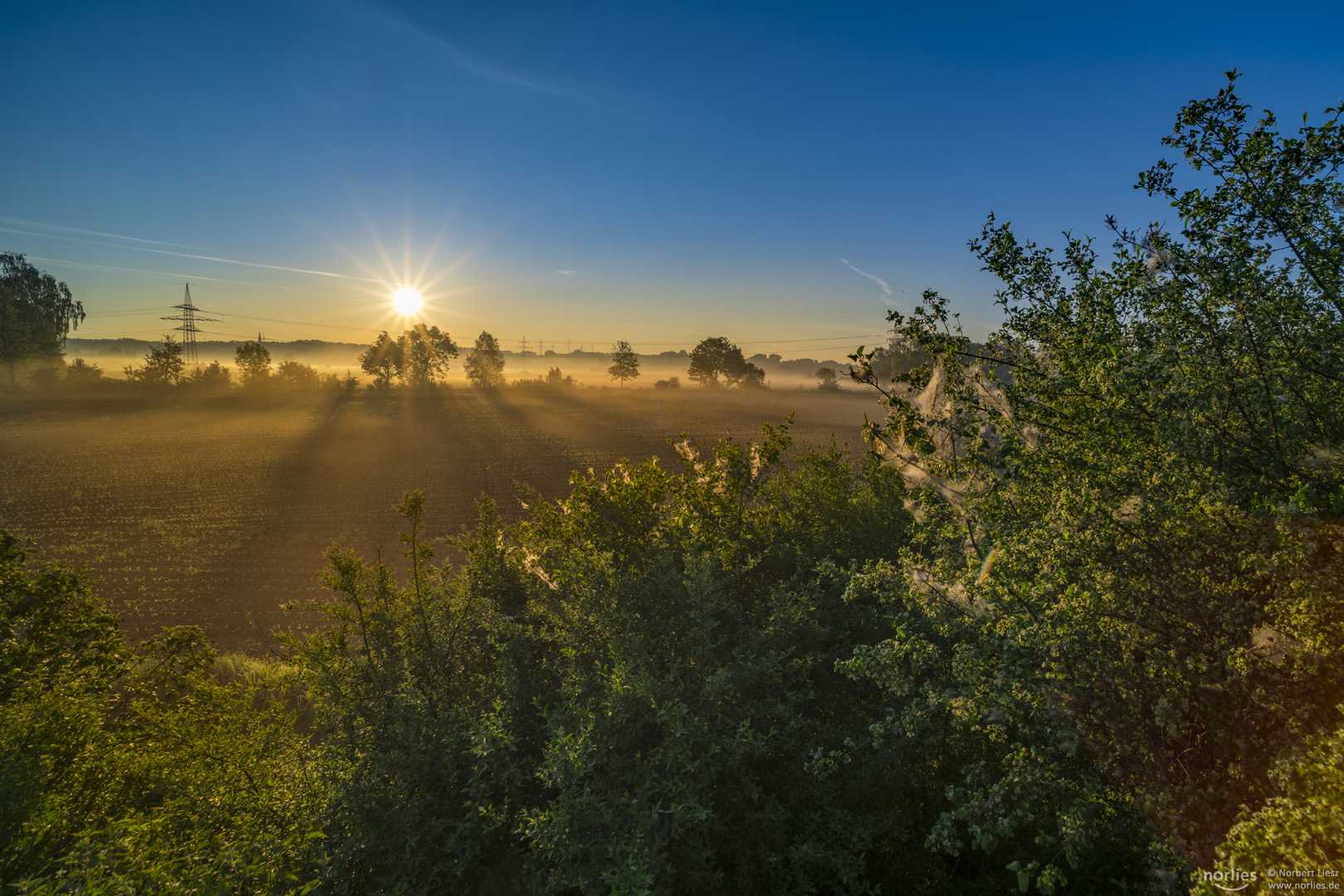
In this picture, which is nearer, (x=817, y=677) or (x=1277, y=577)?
(x=1277, y=577)

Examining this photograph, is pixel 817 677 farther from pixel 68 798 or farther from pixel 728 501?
pixel 68 798

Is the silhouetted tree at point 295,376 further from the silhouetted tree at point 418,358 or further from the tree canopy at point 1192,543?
the tree canopy at point 1192,543

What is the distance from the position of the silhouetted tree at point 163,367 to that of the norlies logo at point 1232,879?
107m

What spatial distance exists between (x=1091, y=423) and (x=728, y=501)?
5273 mm

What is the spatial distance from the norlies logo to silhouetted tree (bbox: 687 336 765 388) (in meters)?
102

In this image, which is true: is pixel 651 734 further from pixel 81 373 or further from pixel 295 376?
pixel 81 373

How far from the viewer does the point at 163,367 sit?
3088 inches

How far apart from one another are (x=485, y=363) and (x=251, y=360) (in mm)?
39747

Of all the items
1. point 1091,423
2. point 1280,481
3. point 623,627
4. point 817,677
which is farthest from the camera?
point 817,677

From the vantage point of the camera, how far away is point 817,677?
7234 mm

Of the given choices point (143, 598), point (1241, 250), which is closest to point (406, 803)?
point (1241, 250)

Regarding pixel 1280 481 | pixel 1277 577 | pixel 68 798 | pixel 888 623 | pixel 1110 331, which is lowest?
pixel 68 798

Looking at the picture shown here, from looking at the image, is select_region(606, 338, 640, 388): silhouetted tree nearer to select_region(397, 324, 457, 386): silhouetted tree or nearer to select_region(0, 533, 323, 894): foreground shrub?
select_region(397, 324, 457, 386): silhouetted tree

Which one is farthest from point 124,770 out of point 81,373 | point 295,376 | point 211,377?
point 81,373
